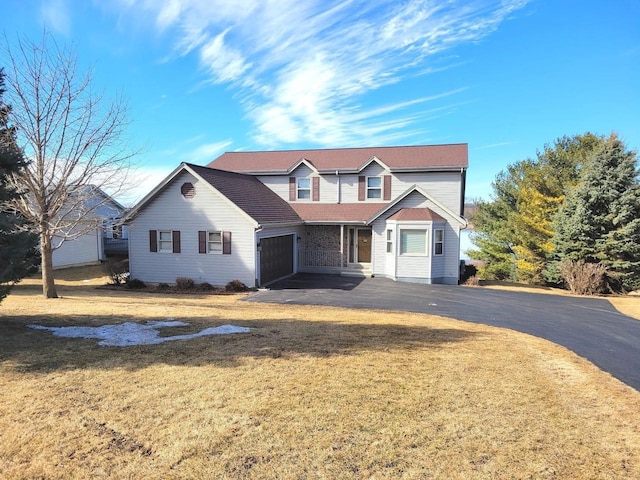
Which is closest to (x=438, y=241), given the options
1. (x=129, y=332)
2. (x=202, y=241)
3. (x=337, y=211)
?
(x=337, y=211)

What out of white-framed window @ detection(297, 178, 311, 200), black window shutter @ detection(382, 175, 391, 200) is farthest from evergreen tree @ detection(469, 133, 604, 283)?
white-framed window @ detection(297, 178, 311, 200)

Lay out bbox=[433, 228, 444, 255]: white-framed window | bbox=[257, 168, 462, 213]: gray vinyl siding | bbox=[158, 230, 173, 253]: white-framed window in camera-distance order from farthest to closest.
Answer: bbox=[257, 168, 462, 213]: gray vinyl siding
bbox=[433, 228, 444, 255]: white-framed window
bbox=[158, 230, 173, 253]: white-framed window

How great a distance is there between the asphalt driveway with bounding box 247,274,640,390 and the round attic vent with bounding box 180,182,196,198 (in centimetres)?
594

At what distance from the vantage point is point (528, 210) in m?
26.6

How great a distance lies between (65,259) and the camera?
28.9m

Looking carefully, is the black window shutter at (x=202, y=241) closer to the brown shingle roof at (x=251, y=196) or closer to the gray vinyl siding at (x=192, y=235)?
the gray vinyl siding at (x=192, y=235)

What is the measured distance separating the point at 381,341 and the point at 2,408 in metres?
6.69

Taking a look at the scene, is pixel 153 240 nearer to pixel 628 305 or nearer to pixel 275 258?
pixel 275 258

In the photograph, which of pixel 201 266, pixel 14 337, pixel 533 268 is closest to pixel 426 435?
pixel 14 337

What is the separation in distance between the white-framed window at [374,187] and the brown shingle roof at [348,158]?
106 cm

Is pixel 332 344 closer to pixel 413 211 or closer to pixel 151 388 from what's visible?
pixel 151 388

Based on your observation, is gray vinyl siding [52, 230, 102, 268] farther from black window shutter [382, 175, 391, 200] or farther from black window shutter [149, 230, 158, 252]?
black window shutter [382, 175, 391, 200]

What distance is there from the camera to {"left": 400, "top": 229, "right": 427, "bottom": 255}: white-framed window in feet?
70.3

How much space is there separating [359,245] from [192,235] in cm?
966
